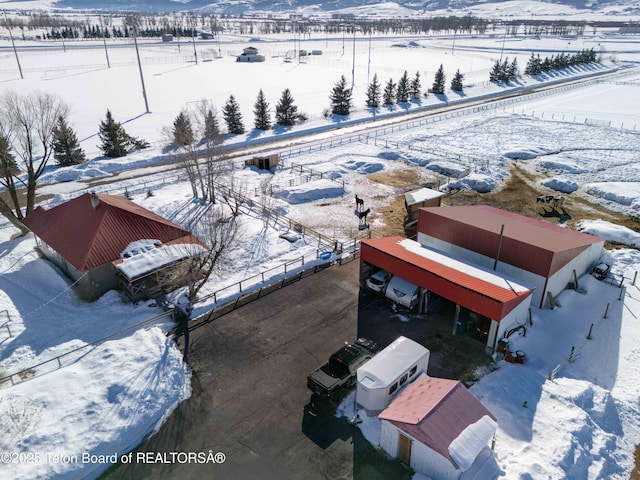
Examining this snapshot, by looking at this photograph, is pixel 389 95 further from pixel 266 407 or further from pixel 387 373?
pixel 266 407

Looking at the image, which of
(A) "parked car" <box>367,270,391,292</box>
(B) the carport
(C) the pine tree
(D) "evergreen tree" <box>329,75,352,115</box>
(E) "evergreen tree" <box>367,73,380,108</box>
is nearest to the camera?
(B) the carport

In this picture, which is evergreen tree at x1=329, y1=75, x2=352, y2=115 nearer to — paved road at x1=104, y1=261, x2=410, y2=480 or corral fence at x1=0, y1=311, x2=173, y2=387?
paved road at x1=104, y1=261, x2=410, y2=480

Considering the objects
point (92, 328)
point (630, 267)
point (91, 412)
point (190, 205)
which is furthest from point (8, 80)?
point (630, 267)

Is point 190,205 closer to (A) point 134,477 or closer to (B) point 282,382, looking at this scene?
(B) point 282,382

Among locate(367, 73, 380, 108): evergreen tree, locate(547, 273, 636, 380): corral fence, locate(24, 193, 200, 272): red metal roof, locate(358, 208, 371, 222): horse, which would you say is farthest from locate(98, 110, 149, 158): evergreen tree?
locate(547, 273, 636, 380): corral fence

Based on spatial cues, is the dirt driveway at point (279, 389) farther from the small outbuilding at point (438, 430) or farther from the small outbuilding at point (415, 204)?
the small outbuilding at point (415, 204)
